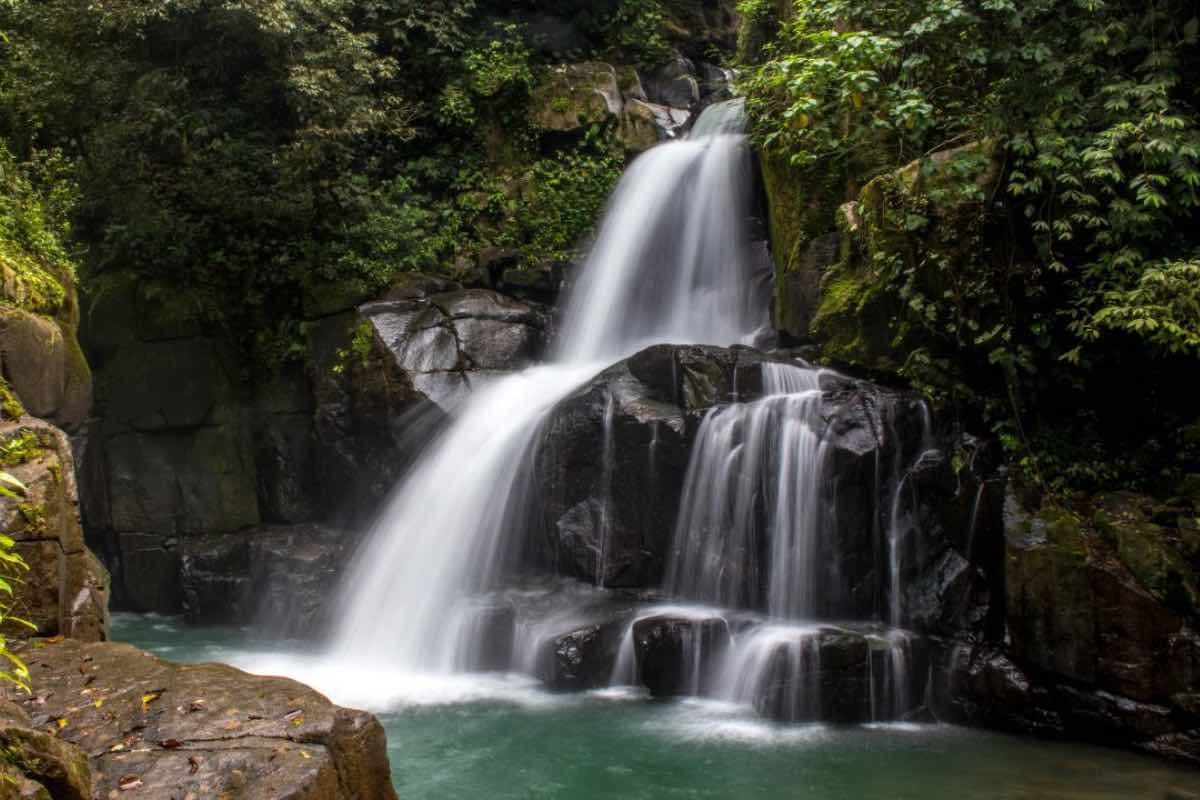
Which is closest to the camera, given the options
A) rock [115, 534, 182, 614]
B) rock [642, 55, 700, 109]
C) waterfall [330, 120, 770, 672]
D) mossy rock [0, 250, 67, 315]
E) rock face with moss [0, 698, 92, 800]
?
rock face with moss [0, 698, 92, 800]

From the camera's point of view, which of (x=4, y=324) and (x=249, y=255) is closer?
(x=4, y=324)

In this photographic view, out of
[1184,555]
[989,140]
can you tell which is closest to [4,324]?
[989,140]

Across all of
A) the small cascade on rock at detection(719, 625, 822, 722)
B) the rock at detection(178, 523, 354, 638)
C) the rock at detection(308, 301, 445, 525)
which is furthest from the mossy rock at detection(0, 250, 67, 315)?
the small cascade on rock at detection(719, 625, 822, 722)

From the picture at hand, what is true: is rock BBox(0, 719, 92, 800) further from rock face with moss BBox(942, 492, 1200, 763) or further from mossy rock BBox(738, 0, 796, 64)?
mossy rock BBox(738, 0, 796, 64)

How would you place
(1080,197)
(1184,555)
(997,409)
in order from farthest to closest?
(997,409) → (1080,197) → (1184,555)

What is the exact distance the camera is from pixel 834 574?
801 cm

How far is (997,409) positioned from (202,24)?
1102cm

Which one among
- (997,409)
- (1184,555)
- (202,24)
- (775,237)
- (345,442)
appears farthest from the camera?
(202,24)

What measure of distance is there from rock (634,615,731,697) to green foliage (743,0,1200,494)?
2.89 meters

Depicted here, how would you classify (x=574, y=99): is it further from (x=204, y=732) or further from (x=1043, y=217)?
(x=204, y=732)

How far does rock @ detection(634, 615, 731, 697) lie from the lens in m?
7.72

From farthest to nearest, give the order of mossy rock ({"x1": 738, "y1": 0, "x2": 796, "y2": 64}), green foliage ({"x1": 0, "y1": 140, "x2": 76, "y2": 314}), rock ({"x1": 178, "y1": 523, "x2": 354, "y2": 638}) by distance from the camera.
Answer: mossy rock ({"x1": 738, "y1": 0, "x2": 796, "y2": 64}) < rock ({"x1": 178, "y1": 523, "x2": 354, "y2": 638}) < green foliage ({"x1": 0, "y1": 140, "x2": 76, "y2": 314})

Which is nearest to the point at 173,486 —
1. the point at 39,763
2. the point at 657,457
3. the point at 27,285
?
the point at 27,285

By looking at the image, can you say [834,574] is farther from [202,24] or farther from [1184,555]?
[202,24]
